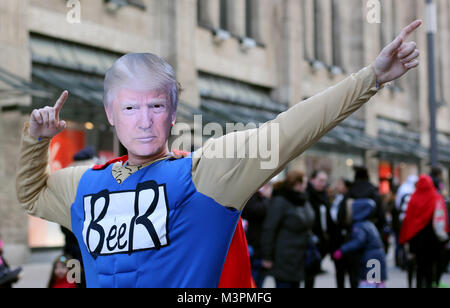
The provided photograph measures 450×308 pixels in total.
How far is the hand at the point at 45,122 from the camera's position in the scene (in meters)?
2.21

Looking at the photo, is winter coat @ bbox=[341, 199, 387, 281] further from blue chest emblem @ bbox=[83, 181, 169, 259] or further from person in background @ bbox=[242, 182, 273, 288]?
blue chest emblem @ bbox=[83, 181, 169, 259]

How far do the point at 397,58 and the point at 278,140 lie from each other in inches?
15.4

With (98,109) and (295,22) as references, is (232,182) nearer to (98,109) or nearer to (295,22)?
(98,109)

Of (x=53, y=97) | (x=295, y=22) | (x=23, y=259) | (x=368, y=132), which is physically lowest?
(x=23, y=259)

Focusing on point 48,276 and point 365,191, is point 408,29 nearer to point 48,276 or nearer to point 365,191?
point 365,191

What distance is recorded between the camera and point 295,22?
2022cm

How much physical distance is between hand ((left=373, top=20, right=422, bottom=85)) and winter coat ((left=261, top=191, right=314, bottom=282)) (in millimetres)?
5127

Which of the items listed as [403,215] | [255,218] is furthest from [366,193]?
Result: [403,215]

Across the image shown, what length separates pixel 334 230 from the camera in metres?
8.25

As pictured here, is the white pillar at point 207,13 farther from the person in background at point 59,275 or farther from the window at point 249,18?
the person in background at point 59,275

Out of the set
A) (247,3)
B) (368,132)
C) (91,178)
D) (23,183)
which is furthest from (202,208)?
(368,132)

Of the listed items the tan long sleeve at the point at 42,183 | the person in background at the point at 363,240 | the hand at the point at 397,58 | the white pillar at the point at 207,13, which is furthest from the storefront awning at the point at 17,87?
the hand at the point at 397,58

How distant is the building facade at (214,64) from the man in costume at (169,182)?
1.51 m
